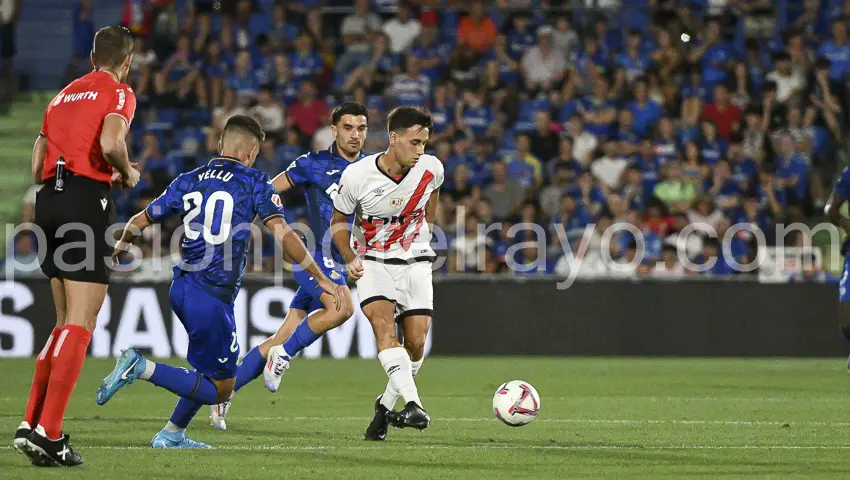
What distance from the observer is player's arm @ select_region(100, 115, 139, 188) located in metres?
6.72

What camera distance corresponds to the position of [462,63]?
65.3 feet

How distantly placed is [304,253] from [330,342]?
8.88 meters

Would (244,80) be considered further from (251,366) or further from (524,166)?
(251,366)

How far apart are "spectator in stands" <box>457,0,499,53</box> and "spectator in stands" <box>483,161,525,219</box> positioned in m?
3.06

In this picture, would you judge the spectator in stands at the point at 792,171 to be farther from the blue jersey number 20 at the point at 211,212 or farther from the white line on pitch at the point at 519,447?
the blue jersey number 20 at the point at 211,212

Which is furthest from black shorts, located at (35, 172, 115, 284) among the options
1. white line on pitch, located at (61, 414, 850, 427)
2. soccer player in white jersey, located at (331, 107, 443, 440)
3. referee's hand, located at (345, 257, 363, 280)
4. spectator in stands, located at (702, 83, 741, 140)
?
spectator in stands, located at (702, 83, 741, 140)

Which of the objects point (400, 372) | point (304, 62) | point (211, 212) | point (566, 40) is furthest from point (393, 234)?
point (566, 40)

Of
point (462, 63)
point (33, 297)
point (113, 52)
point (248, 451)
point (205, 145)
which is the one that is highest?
point (462, 63)

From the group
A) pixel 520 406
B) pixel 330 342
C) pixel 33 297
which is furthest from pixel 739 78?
pixel 520 406

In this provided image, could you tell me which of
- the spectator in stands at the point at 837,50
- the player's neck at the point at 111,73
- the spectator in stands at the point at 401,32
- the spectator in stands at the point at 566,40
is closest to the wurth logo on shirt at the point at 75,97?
the player's neck at the point at 111,73

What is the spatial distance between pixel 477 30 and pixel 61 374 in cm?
1439

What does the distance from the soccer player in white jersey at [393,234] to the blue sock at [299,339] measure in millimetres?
1479

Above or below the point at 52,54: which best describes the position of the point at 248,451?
below

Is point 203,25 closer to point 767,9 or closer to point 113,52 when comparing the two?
point 767,9
